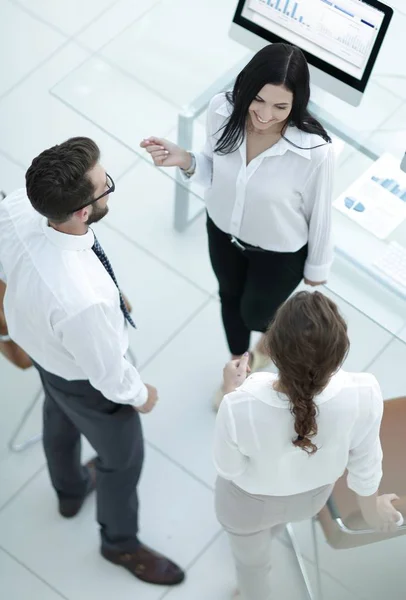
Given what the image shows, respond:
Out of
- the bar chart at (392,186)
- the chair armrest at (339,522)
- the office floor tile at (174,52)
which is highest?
the bar chart at (392,186)

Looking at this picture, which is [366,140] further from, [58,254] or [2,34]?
[2,34]

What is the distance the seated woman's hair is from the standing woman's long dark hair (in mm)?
686

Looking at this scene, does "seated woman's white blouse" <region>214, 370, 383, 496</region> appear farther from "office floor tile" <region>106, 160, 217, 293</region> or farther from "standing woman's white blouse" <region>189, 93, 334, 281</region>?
"office floor tile" <region>106, 160, 217, 293</region>

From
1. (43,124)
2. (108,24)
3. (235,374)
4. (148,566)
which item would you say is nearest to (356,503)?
(235,374)

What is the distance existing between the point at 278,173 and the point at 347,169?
555 mm

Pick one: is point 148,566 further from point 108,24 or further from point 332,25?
point 108,24

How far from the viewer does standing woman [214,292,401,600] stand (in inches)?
66.5

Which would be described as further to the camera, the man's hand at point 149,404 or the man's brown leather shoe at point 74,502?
the man's brown leather shoe at point 74,502

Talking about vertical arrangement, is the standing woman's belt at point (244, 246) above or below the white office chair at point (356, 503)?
above

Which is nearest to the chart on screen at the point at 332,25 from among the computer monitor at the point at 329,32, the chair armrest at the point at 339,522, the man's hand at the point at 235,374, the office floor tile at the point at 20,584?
the computer monitor at the point at 329,32

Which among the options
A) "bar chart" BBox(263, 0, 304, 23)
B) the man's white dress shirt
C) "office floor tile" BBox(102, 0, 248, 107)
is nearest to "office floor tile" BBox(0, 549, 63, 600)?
the man's white dress shirt

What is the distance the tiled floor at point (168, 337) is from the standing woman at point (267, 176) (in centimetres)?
20

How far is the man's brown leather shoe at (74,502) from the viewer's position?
9.48 ft

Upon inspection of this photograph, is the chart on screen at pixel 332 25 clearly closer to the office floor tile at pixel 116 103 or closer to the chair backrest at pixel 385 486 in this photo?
the office floor tile at pixel 116 103
